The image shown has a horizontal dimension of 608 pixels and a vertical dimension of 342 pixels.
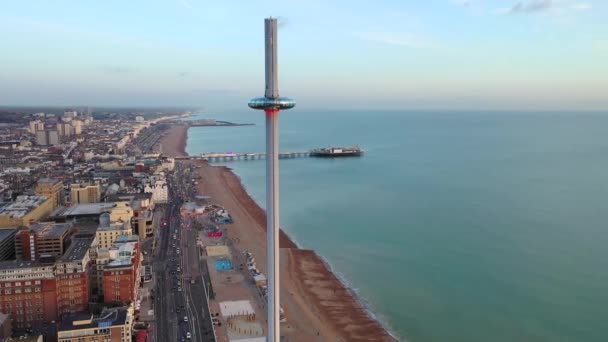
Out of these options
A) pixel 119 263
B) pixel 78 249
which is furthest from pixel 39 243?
pixel 119 263

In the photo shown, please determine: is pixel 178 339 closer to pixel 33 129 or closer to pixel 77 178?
pixel 77 178

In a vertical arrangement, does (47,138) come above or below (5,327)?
above

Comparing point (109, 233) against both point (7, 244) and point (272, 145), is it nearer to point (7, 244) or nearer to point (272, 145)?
point (7, 244)

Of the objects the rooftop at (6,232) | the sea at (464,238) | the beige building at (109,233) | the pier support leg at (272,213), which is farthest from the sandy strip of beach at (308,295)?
the rooftop at (6,232)

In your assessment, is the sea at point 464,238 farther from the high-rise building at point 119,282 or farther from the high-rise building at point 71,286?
the high-rise building at point 71,286

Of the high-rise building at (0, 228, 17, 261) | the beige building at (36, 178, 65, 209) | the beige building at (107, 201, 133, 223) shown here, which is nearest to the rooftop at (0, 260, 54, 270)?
the high-rise building at (0, 228, 17, 261)

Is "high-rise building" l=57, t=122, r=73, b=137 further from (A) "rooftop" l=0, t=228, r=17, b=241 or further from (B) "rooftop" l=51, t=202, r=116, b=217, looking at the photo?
(A) "rooftop" l=0, t=228, r=17, b=241

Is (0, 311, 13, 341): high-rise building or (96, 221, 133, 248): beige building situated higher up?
(96, 221, 133, 248): beige building
